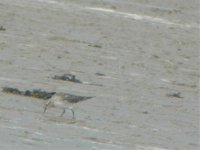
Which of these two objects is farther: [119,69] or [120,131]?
[119,69]

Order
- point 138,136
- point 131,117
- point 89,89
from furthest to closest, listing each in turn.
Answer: point 89,89, point 131,117, point 138,136

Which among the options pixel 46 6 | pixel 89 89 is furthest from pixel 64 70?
pixel 46 6

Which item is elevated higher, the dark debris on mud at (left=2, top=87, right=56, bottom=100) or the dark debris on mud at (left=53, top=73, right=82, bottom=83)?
the dark debris on mud at (left=2, top=87, right=56, bottom=100)

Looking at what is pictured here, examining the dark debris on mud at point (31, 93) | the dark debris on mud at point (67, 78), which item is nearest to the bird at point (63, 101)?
the dark debris on mud at point (31, 93)

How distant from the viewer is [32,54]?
15641 millimetres

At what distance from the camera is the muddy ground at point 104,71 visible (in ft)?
35.5

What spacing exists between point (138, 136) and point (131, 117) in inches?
37.8

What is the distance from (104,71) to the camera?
15078 mm

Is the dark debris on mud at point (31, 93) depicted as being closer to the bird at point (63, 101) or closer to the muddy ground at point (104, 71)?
the muddy ground at point (104, 71)

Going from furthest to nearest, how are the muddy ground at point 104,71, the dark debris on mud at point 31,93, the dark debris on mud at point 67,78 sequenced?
the dark debris on mud at point 67,78
the dark debris on mud at point 31,93
the muddy ground at point 104,71

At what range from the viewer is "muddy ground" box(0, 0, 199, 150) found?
426 inches

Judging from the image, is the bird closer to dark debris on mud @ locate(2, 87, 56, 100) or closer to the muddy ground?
the muddy ground

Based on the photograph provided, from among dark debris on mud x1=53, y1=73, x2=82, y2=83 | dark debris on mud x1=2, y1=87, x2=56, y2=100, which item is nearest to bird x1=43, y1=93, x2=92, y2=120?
dark debris on mud x1=2, y1=87, x2=56, y2=100

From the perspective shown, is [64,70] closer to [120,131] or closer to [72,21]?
[120,131]
